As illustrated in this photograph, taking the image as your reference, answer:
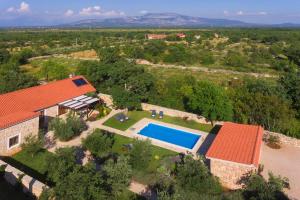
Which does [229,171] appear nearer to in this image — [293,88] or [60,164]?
[60,164]

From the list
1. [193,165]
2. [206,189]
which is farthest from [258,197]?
[193,165]

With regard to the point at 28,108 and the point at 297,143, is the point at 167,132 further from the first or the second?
the point at 28,108

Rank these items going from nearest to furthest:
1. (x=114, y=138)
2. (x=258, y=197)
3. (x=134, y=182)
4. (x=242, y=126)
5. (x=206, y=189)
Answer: (x=258, y=197) → (x=206, y=189) → (x=134, y=182) → (x=242, y=126) → (x=114, y=138)

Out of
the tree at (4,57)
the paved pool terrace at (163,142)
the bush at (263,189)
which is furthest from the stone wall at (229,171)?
the tree at (4,57)

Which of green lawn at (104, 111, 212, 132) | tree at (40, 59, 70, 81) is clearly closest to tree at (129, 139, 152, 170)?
green lawn at (104, 111, 212, 132)

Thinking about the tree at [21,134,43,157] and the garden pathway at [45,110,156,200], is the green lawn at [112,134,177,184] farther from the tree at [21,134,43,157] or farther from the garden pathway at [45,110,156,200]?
the tree at [21,134,43,157]

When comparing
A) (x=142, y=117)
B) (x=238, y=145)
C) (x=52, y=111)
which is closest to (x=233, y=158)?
(x=238, y=145)
